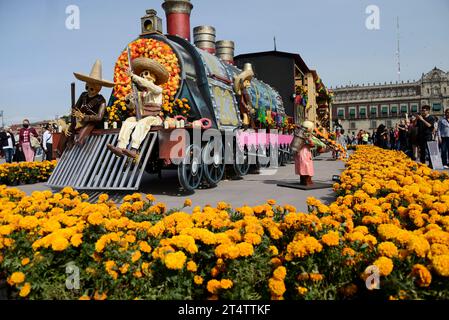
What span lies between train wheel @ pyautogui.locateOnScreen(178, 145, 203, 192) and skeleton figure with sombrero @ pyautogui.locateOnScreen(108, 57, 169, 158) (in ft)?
2.51

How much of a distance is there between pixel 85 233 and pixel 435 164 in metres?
9.20

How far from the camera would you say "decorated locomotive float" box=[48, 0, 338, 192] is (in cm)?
596

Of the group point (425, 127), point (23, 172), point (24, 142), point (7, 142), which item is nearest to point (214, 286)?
point (23, 172)

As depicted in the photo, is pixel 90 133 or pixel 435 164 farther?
pixel 435 164

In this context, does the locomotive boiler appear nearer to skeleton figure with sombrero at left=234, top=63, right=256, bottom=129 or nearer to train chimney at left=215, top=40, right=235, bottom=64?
skeleton figure with sombrero at left=234, top=63, right=256, bottom=129

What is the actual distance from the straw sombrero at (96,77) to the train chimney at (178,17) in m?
3.34

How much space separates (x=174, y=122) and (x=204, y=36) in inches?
242

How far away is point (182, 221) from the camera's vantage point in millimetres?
2635

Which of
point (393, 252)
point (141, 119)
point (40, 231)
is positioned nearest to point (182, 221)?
point (40, 231)

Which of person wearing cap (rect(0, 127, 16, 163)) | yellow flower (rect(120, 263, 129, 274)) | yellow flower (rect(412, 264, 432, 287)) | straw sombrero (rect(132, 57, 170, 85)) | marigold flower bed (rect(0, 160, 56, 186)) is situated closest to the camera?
yellow flower (rect(412, 264, 432, 287))

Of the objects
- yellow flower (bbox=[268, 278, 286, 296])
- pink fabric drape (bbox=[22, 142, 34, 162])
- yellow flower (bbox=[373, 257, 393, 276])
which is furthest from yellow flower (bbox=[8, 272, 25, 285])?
pink fabric drape (bbox=[22, 142, 34, 162])

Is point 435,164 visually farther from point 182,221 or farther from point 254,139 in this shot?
point 182,221

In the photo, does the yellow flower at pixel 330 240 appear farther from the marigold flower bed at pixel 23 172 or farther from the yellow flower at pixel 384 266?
the marigold flower bed at pixel 23 172

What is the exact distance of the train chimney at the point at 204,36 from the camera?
36.7 feet
